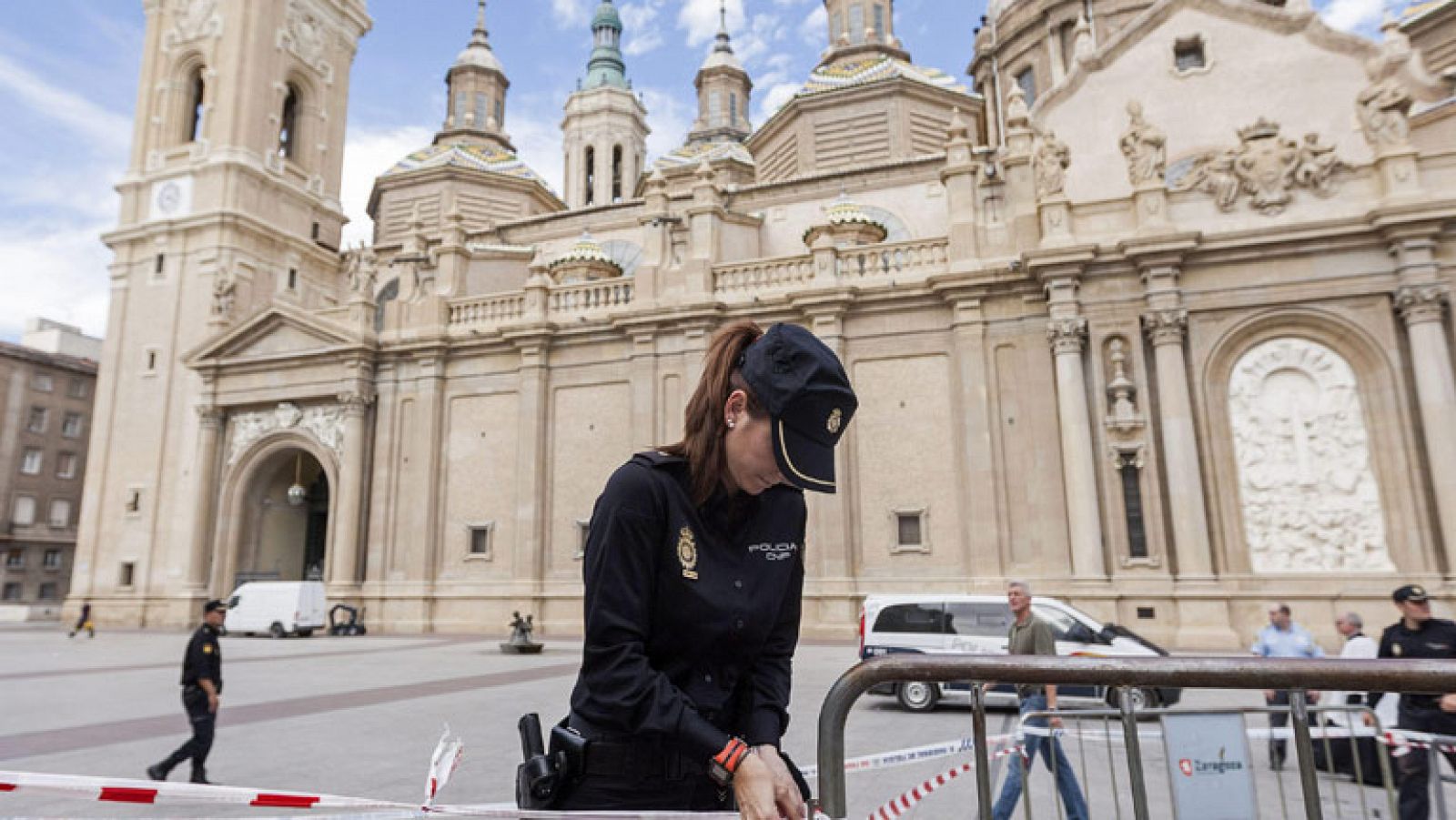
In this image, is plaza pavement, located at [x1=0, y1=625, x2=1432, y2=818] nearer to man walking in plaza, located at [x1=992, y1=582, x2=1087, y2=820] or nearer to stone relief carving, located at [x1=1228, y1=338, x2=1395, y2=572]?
man walking in plaza, located at [x1=992, y1=582, x2=1087, y2=820]

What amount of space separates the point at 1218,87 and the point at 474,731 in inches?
976

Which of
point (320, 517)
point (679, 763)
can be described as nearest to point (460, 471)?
point (320, 517)

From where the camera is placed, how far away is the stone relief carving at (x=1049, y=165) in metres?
21.0

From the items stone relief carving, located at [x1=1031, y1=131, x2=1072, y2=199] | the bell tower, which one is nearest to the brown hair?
stone relief carving, located at [x1=1031, y1=131, x2=1072, y2=199]

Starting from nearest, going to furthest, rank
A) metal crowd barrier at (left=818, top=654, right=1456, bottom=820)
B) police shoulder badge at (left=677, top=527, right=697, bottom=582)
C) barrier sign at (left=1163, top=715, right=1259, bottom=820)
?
police shoulder badge at (left=677, top=527, right=697, bottom=582) < metal crowd barrier at (left=818, top=654, right=1456, bottom=820) < barrier sign at (left=1163, top=715, right=1259, bottom=820)

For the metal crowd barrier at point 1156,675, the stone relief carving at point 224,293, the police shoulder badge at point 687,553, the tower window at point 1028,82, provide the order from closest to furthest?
the police shoulder badge at point 687,553 → the metal crowd barrier at point 1156,675 → the stone relief carving at point 224,293 → the tower window at point 1028,82

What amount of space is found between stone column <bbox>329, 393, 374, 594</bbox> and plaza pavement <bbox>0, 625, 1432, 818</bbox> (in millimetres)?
8015

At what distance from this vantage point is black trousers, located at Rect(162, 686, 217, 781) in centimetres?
707

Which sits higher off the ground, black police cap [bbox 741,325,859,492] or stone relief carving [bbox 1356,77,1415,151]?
stone relief carving [bbox 1356,77,1415,151]

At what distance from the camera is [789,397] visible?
193 cm

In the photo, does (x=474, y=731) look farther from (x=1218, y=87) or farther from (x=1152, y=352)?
(x=1218, y=87)

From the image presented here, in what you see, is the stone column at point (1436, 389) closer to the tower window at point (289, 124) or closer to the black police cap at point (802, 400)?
the black police cap at point (802, 400)

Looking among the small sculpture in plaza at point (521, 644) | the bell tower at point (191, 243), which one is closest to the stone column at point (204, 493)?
the bell tower at point (191, 243)

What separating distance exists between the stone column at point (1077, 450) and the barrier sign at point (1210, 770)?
14683 millimetres
